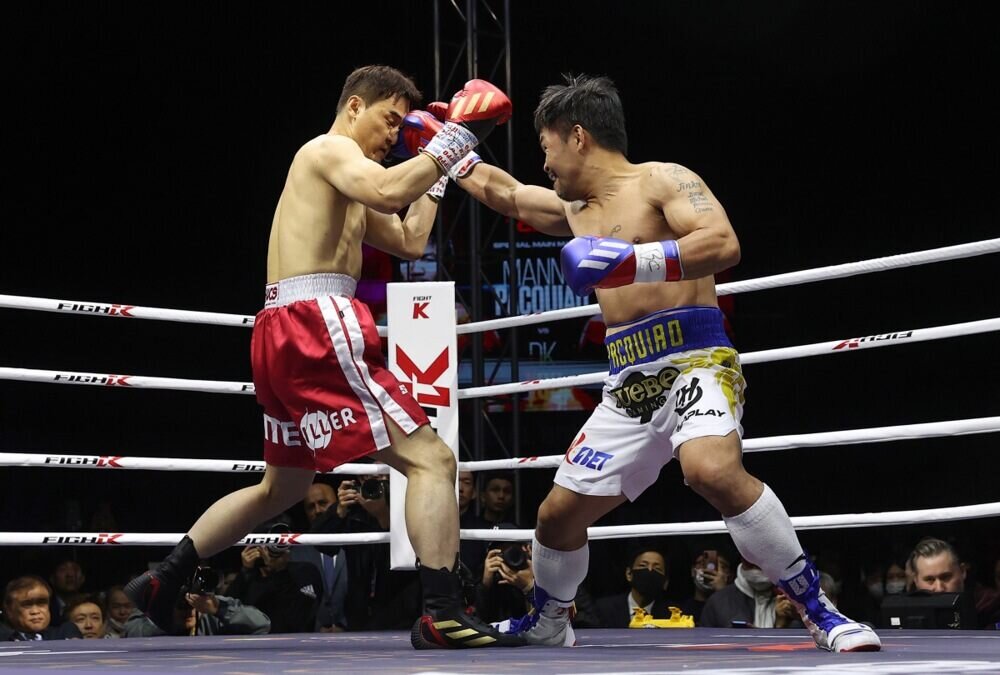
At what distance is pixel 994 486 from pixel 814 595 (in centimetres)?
595

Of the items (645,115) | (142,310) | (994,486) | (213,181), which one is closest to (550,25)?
(645,115)

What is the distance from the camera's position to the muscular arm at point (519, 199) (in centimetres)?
273

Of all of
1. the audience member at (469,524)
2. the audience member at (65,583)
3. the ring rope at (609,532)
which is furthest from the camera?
the audience member at (65,583)

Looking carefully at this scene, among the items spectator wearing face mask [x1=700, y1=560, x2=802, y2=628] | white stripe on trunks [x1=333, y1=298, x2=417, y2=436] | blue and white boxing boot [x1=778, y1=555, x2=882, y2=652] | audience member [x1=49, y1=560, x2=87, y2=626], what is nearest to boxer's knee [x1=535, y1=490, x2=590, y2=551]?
white stripe on trunks [x1=333, y1=298, x2=417, y2=436]

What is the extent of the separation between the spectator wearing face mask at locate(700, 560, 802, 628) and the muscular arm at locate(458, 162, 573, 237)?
2067 millimetres

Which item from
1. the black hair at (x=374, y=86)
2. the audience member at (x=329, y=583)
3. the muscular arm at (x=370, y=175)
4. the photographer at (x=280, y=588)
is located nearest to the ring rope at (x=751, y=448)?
the muscular arm at (x=370, y=175)

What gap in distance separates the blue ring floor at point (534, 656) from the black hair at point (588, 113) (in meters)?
1.02

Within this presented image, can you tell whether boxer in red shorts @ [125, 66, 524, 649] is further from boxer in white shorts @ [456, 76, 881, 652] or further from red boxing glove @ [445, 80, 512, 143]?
boxer in white shorts @ [456, 76, 881, 652]

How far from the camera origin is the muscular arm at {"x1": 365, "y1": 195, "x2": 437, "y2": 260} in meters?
2.82

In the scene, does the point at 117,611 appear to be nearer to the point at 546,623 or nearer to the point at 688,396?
the point at 546,623

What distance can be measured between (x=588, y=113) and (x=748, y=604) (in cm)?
242

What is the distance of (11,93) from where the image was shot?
7.62m

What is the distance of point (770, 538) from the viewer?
2.21 metres

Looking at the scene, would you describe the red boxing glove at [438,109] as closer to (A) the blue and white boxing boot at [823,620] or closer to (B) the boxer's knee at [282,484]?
(B) the boxer's knee at [282,484]
